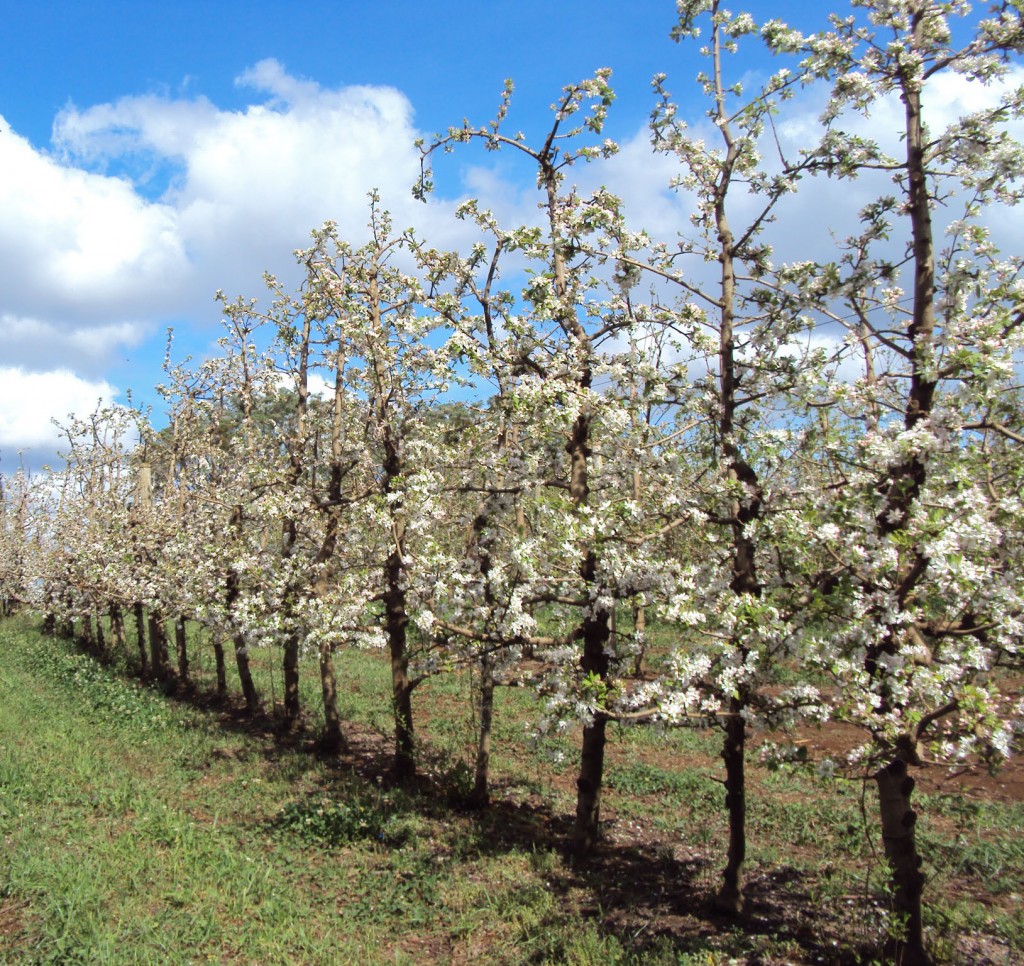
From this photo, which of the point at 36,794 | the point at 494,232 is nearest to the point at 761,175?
the point at 494,232

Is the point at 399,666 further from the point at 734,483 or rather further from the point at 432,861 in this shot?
the point at 734,483

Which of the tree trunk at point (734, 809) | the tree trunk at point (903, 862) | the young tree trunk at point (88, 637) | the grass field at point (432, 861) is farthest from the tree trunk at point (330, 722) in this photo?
the young tree trunk at point (88, 637)

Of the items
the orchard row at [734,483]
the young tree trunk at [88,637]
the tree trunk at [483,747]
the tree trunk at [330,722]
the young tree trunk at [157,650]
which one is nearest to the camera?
the orchard row at [734,483]

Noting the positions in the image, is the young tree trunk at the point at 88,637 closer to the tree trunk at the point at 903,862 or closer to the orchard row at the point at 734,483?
the orchard row at the point at 734,483

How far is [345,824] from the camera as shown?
11.3 m

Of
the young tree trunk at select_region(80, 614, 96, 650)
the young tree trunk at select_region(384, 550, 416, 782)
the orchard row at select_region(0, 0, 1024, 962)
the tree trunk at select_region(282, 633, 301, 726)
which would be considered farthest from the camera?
the young tree trunk at select_region(80, 614, 96, 650)

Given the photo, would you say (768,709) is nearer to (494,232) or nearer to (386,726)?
(494,232)

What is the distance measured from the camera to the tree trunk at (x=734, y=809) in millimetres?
7941

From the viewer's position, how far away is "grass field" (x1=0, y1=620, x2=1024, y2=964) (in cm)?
782

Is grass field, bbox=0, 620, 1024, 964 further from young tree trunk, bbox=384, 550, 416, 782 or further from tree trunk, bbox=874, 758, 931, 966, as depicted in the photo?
young tree trunk, bbox=384, 550, 416, 782

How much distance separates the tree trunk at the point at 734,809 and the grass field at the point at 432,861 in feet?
0.91

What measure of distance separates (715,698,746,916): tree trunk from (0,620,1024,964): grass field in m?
0.28

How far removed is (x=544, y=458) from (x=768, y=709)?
4.61 meters

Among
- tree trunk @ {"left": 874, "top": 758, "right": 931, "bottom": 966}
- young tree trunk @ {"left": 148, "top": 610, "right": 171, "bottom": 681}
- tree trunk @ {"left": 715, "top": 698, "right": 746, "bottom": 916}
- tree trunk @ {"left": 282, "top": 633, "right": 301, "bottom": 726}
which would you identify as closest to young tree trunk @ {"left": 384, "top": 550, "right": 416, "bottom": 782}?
tree trunk @ {"left": 282, "top": 633, "right": 301, "bottom": 726}
